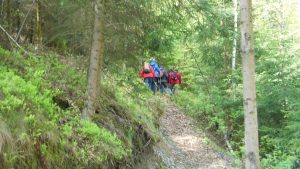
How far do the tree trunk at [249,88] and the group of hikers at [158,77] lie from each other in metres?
8.20

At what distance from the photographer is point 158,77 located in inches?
659

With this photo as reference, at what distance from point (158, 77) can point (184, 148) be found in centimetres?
511

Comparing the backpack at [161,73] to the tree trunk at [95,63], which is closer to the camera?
the tree trunk at [95,63]

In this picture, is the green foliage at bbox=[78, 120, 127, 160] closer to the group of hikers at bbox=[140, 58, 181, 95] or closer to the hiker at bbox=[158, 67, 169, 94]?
the group of hikers at bbox=[140, 58, 181, 95]

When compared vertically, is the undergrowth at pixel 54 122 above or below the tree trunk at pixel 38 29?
below

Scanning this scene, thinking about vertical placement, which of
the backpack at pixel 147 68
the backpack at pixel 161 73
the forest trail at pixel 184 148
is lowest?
the forest trail at pixel 184 148

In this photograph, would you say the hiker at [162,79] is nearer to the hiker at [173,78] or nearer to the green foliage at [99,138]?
the hiker at [173,78]

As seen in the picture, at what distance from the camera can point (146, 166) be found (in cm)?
764

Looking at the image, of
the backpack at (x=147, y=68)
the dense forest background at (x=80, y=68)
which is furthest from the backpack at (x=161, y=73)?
the dense forest background at (x=80, y=68)

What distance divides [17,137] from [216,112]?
45.6 ft

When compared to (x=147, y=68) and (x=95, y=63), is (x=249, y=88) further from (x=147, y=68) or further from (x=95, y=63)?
(x=147, y=68)

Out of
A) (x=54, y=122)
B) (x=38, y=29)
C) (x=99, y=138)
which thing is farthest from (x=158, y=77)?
(x=54, y=122)

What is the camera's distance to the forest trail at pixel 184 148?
1060 centimetres

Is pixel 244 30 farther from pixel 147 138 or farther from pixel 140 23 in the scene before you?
pixel 147 138
